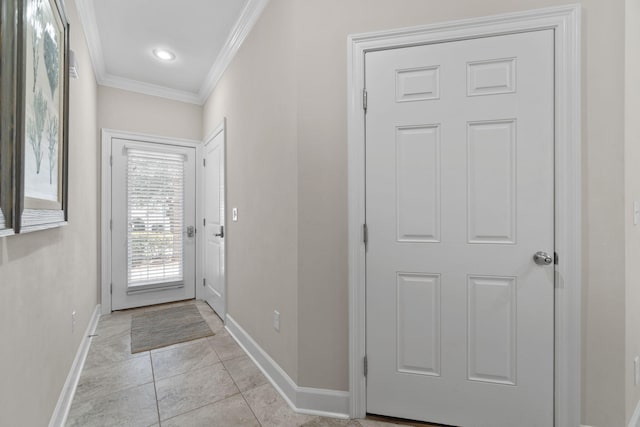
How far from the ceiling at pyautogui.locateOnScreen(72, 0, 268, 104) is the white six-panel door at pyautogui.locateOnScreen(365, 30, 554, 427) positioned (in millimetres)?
1480

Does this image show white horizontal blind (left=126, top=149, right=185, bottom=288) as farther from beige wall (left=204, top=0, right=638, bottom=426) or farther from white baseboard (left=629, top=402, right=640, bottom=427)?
white baseboard (left=629, top=402, right=640, bottom=427)

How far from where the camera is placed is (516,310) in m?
1.38

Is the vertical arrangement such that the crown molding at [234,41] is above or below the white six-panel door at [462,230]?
above

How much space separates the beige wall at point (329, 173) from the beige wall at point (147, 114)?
1628 millimetres

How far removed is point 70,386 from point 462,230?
248 cm

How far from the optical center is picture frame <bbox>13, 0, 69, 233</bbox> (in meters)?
0.91

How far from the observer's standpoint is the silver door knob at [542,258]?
133 cm

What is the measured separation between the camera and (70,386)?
170 centimetres

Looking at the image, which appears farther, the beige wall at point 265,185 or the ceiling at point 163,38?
the ceiling at point 163,38

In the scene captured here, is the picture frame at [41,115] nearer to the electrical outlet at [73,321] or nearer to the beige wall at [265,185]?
the electrical outlet at [73,321]

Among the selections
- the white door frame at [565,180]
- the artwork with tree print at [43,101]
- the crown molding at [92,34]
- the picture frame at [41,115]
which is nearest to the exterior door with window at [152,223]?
the crown molding at [92,34]

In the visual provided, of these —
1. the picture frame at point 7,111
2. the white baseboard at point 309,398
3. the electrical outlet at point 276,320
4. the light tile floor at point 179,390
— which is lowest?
the light tile floor at point 179,390

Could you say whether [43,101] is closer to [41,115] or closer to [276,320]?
[41,115]

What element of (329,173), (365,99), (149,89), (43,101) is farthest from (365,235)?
(149,89)
